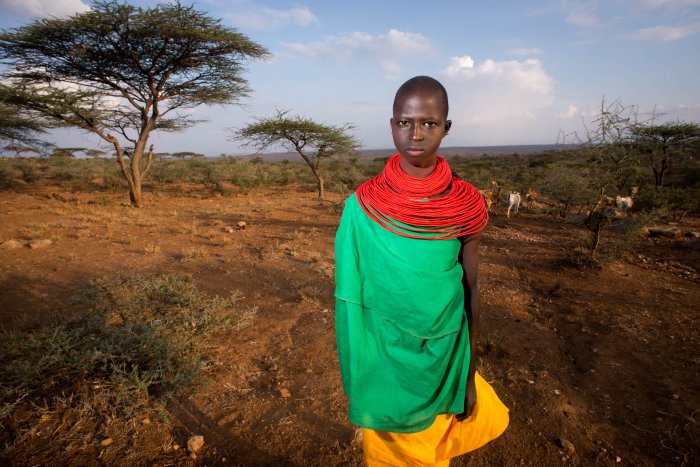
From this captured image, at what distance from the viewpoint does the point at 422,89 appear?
3.34ft

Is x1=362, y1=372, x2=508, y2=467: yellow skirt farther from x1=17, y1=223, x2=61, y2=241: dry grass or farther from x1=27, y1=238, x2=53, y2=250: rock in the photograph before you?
x1=17, y1=223, x2=61, y2=241: dry grass

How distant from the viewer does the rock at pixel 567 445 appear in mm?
2042

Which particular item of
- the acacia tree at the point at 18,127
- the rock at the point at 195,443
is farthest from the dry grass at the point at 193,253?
the acacia tree at the point at 18,127

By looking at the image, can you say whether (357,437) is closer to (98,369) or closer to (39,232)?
(98,369)

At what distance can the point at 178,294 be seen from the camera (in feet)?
10.7

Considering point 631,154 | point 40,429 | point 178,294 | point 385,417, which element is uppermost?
point 631,154

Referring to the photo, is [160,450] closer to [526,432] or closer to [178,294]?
[178,294]

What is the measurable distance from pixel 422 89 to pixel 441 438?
1.22 metres

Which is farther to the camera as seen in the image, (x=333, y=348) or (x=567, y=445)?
(x=333, y=348)

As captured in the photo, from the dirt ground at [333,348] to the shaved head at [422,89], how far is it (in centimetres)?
206

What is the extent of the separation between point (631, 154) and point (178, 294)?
6649 mm

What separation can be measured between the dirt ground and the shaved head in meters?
2.06

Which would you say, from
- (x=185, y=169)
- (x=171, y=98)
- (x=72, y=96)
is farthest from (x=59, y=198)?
(x=185, y=169)

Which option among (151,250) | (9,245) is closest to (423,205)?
(151,250)
